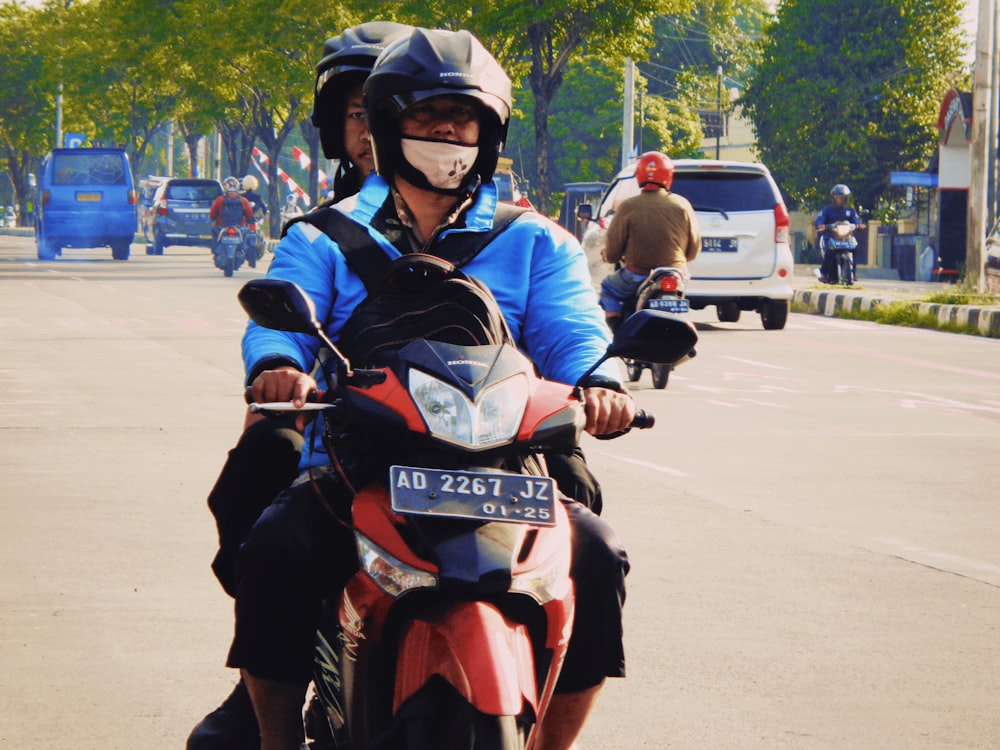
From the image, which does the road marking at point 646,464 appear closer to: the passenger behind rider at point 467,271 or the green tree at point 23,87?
the passenger behind rider at point 467,271

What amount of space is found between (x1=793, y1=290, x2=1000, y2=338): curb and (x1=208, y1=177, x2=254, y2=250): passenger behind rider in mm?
10405

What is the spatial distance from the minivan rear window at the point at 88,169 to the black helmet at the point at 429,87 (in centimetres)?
3721

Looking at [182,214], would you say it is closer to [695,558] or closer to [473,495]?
[695,558]

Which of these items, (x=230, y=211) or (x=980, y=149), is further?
(x=230, y=211)

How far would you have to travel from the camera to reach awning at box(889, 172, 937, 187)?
42281 mm

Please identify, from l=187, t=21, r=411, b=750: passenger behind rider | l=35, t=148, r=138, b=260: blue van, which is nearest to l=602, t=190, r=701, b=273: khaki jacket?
l=187, t=21, r=411, b=750: passenger behind rider

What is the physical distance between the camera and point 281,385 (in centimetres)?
333

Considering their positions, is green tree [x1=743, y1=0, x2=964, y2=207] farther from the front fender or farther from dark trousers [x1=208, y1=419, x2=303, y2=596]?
the front fender

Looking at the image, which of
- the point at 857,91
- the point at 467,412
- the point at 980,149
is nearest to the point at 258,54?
the point at 857,91

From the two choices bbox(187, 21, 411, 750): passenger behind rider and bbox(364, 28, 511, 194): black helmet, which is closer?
bbox(364, 28, 511, 194): black helmet

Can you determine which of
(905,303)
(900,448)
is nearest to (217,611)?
(900,448)

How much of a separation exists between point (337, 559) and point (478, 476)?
409 mm

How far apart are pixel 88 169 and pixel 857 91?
2190 centimetres

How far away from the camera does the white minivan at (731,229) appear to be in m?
20.3
